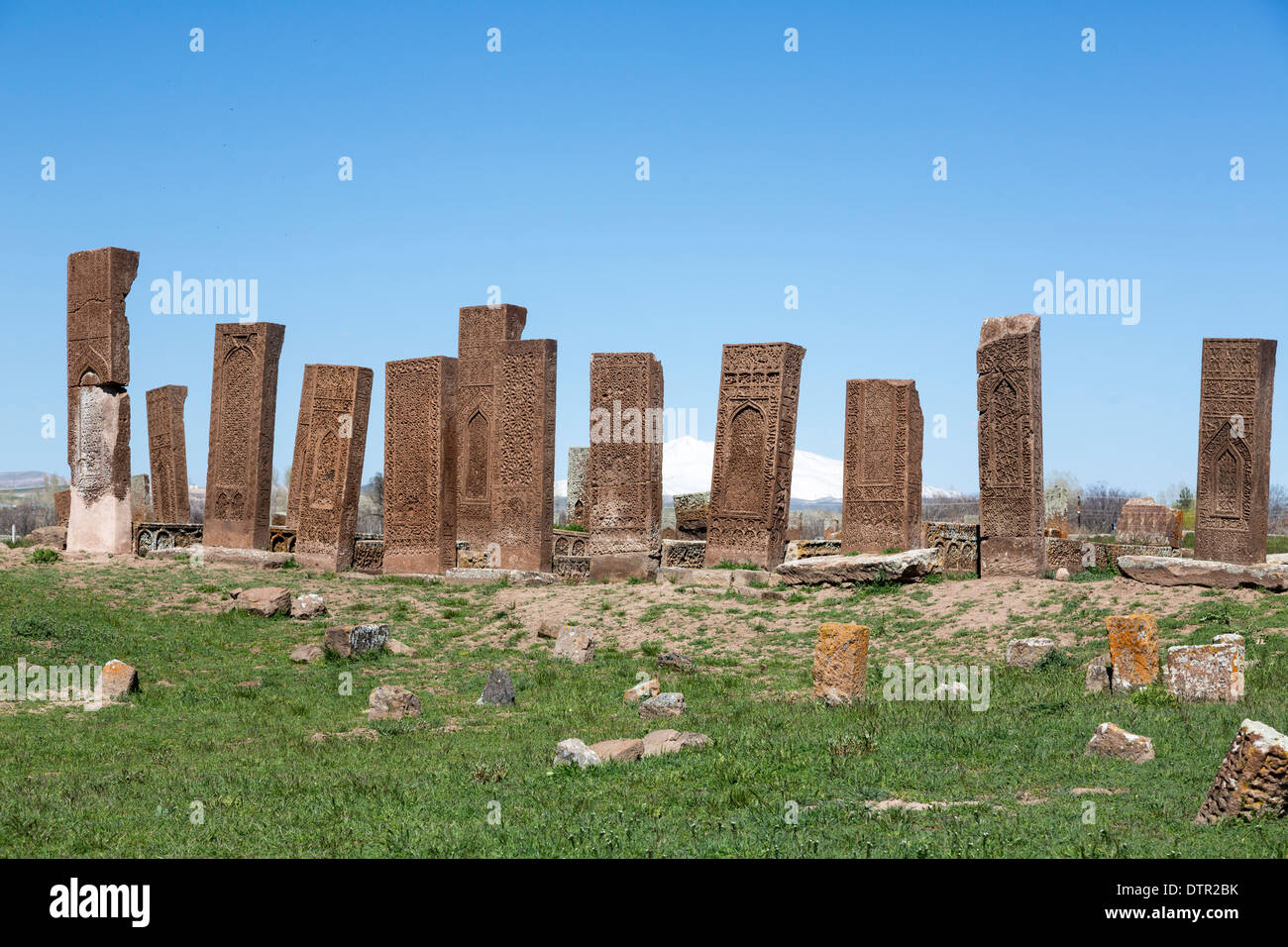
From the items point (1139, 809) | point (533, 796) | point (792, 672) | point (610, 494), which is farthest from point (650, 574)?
point (1139, 809)

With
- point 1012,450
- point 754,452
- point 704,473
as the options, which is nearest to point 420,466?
point 754,452

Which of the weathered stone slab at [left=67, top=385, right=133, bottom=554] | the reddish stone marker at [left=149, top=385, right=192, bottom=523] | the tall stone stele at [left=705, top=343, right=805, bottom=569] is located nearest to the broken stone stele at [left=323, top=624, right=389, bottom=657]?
the tall stone stele at [left=705, top=343, right=805, bottom=569]

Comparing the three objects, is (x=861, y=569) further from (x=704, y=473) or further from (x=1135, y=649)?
(x=704, y=473)

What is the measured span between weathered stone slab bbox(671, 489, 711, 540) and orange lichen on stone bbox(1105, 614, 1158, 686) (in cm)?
1363

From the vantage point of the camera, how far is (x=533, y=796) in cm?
657

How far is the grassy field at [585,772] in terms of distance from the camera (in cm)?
546

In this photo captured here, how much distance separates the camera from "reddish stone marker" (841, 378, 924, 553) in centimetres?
1936

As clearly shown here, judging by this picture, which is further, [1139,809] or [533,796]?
[533,796]

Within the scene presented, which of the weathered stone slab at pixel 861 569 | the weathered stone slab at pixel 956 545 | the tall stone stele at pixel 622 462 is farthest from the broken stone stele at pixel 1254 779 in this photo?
the weathered stone slab at pixel 956 545

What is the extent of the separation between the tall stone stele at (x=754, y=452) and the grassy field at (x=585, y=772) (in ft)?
12.1

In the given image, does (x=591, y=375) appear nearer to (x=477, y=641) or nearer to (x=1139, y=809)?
(x=477, y=641)

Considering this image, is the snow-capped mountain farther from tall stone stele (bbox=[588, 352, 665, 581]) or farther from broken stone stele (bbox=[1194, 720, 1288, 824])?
broken stone stele (bbox=[1194, 720, 1288, 824])
